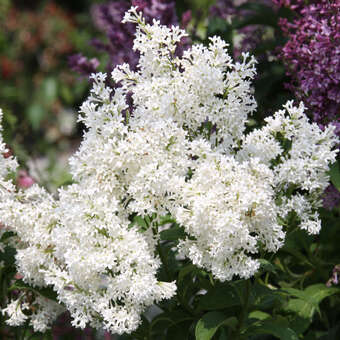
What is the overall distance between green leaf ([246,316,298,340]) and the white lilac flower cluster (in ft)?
0.49

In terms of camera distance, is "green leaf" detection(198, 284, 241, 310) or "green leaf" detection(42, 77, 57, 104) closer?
"green leaf" detection(198, 284, 241, 310)

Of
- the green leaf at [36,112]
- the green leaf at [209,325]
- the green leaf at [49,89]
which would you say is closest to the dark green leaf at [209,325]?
the green leaf at [209,325]

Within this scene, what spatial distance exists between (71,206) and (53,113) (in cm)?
367

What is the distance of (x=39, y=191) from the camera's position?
107 centimetres

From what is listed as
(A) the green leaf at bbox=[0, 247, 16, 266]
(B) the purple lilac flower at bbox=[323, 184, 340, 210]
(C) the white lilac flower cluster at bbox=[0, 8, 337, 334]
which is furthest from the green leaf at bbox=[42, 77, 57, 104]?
(C) the white lilac flower cluster at bbox=[0, 8, 337, 334]

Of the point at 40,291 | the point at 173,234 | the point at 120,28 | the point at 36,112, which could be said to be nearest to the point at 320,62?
the point at 173,234

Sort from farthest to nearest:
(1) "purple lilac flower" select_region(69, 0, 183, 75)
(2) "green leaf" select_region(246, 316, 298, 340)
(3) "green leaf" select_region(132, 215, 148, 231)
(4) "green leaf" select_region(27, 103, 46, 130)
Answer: (4) "green leaf" select_region(27, 103, 46, 130) < (1) "purple lilac flower" select_region(69, 0, 183, 75) < (3) "green leaf" select_region(132, 215, 148, 231) < (2) "green leaf" select_region(246, 316, 298, 340)

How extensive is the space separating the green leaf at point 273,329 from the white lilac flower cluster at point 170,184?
0.15 m

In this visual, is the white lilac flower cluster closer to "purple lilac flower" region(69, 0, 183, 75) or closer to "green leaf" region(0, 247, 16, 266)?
"green leaf" region(0, 247, 16, 266)

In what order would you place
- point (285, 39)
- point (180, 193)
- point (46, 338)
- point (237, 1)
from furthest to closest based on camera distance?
point (237, 1) → point (285, 39) → point (46, 338) → point (180, 193)

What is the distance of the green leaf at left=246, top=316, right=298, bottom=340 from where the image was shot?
0.96 m

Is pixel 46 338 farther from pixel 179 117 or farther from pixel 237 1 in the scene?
pixel 237 1

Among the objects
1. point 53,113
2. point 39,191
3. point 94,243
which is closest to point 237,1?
point 39,191

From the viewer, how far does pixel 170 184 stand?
2.83 ft
